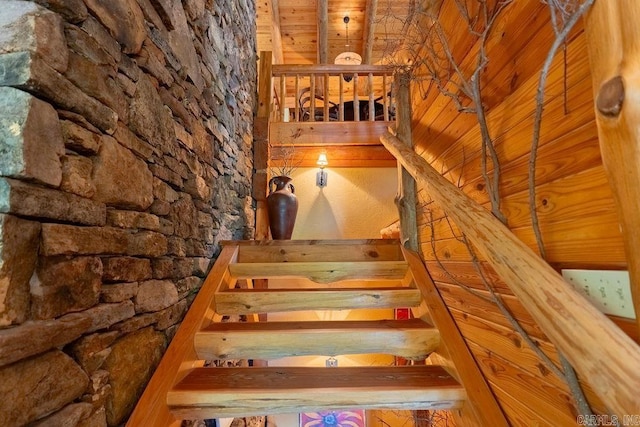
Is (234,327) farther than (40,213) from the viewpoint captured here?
Yes

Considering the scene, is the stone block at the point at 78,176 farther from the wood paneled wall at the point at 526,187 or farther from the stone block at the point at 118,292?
the wood paneled wall at the point at 526,187

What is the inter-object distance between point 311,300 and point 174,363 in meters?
0.68

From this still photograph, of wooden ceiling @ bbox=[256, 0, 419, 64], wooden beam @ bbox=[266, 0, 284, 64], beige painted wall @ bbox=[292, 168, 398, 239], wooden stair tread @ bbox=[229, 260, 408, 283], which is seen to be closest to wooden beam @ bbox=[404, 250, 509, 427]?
wooden stair tread @ bbox=[229, 260, 408, 283]

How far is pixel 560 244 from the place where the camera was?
2.66ft

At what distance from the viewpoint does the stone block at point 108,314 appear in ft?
2.97

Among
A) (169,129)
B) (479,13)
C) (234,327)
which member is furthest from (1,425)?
(479,13)

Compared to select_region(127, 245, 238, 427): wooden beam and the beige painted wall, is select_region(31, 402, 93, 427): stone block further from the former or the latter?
the beige painted wall

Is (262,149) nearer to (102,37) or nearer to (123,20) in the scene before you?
(123,20)

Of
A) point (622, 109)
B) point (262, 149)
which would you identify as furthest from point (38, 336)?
point (262, 149)

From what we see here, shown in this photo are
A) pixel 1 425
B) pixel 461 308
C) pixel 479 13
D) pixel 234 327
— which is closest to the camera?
pixel 1 425

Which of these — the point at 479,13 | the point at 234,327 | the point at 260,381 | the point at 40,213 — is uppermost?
the point at 479,13

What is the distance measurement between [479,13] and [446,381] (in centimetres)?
141

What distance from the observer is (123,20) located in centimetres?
108

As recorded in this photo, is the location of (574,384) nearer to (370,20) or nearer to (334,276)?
(334,276)
